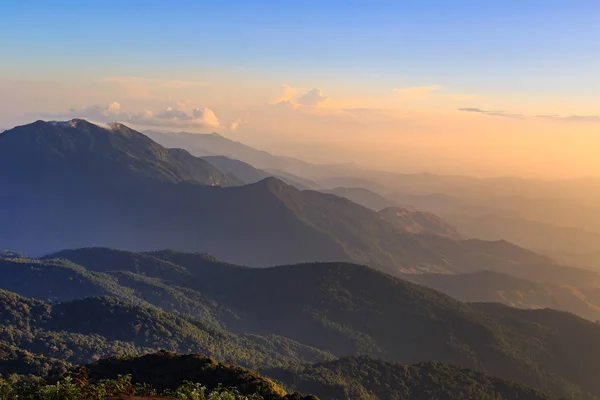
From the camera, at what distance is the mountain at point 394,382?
129250 millimetres

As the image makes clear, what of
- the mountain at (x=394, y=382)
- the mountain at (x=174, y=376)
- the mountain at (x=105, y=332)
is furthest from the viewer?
the mountain at (x=105, y=332)

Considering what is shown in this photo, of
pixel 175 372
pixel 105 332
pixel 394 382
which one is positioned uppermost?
pixel 175 372

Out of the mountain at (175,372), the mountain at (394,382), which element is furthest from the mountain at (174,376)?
the mountain at (394,382)

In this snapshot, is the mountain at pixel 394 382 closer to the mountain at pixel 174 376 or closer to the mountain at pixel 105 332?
the mountain at pixel 105 332

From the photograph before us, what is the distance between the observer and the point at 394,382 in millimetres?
140375

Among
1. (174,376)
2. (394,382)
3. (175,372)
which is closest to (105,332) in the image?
(394,382)

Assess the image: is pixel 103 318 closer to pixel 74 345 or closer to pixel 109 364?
pixel 74 345

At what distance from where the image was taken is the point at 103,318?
17612cm

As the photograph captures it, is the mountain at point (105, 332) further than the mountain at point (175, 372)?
Yes

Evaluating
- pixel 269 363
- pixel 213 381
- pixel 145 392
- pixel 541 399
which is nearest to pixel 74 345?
pixel 269 363

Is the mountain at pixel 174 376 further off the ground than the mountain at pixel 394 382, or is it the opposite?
the mountain at pixel 174 376

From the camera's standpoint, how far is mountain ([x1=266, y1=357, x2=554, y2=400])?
129250mm

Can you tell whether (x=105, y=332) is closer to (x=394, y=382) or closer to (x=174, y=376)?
(x=394, y=382)

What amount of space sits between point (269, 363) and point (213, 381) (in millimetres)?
122069
